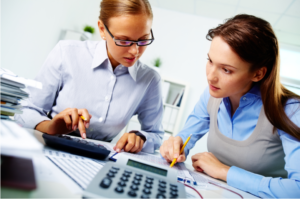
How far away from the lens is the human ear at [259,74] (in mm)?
906

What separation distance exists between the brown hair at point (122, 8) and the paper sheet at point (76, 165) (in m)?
0.65

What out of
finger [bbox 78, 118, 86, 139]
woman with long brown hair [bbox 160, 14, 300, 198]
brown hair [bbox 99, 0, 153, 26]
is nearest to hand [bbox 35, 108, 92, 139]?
finger [bbox 78, 118, 86, 139]

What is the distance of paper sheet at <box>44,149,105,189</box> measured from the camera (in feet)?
1.50

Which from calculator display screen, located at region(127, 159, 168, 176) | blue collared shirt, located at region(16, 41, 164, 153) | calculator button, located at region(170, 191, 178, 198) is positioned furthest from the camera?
blue collared shirt, located at region(16, 41, 164, 153)

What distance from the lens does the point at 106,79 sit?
1117 mm

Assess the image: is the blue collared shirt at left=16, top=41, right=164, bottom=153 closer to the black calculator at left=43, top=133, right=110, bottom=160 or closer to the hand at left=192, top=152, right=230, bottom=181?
the hand at left=192, top=152, right=230, bottom=181

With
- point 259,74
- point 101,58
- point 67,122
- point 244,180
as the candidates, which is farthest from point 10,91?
point 259,74

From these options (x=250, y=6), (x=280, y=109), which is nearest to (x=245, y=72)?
(x=280, y=109)

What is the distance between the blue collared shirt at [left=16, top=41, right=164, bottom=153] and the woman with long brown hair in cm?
34

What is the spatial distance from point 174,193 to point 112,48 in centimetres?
77

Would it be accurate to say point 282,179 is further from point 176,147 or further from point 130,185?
point 130,185

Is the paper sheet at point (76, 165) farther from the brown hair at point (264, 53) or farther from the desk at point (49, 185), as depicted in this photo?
the brown hair at point (264, 53)

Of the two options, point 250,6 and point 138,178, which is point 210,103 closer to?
point 138,178

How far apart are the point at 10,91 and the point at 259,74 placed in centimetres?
96
